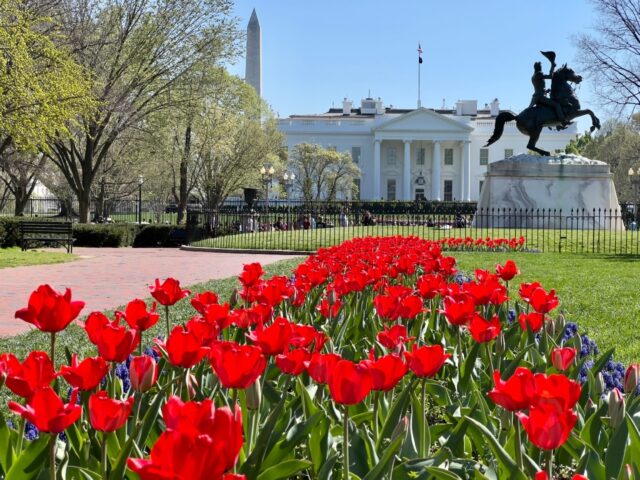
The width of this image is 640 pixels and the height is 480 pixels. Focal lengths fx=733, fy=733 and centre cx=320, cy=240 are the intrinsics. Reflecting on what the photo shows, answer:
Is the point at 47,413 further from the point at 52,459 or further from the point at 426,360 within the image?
the point at 426,360

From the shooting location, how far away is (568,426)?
1.19 m

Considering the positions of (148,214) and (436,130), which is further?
(436,130)

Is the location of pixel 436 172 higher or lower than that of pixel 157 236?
higher

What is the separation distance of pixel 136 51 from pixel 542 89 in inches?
549

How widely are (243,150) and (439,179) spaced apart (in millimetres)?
43878

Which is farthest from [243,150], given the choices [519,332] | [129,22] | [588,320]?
[519,332]

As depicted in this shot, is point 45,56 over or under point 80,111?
over

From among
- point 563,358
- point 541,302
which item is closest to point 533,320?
point 541,302

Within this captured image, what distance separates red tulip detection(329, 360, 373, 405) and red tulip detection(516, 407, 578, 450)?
35 centimetres

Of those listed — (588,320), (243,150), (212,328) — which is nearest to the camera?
(212,328)

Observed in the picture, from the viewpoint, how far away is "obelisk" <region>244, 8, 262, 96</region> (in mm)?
70312

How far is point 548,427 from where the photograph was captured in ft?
3.91

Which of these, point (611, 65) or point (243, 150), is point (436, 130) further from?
point (611, 65)

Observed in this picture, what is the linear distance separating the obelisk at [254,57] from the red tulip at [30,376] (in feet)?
230
